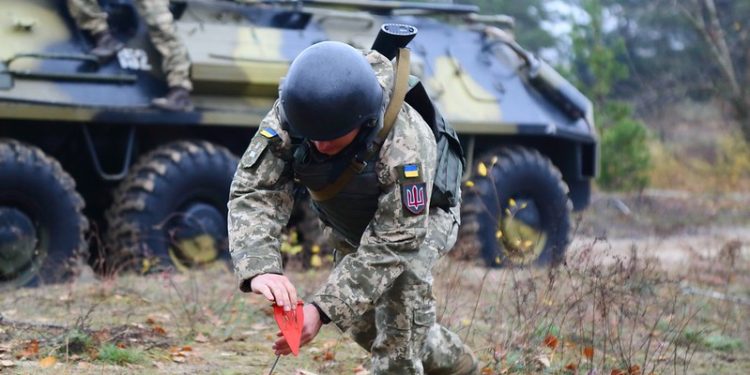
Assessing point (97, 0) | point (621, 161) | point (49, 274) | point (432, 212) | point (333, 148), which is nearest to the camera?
point (333, 148)

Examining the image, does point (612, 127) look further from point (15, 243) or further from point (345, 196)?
point (345, 196)

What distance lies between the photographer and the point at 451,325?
629cm

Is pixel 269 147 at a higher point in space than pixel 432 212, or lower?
higher

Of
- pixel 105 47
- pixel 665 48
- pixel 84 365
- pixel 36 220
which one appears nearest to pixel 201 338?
pixel 84 365

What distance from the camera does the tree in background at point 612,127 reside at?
688 inches

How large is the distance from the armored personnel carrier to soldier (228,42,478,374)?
114 inches

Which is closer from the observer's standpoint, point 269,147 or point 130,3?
point 269,147

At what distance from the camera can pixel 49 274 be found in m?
8.38

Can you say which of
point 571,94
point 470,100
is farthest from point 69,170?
point 571,94

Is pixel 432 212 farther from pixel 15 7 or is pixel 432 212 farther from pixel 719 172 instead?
pixel 719 172

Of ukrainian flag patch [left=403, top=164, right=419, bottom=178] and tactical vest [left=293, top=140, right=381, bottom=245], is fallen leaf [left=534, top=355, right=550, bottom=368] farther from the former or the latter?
ukrainian flag patch [left=403, top=164, right=419, bottom=178]

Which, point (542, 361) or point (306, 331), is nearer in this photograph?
point (306, 331)

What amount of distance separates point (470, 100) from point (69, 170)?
3.51 metres

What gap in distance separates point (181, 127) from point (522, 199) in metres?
3.10
